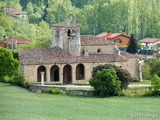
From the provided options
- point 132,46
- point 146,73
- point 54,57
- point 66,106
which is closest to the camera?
point 66,106

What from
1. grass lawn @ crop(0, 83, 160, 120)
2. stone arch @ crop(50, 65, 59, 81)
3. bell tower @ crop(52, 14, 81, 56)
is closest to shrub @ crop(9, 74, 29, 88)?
grass lawn @ crop(0, 83, 160, 120)

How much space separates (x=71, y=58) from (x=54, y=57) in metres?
2.09

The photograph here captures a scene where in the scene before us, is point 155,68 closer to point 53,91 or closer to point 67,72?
point 67,72

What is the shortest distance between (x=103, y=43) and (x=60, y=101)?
19.6 m

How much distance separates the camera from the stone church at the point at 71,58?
250 ft

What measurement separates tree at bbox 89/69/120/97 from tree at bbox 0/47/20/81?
428 inches

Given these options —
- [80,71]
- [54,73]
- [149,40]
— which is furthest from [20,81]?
[149,40]

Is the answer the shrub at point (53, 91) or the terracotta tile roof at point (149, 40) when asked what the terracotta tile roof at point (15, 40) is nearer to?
the terracotta tile roof at point (149, 40)

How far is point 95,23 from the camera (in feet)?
490

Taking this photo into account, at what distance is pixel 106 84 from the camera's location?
65750mm

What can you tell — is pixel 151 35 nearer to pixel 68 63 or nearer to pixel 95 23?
pixel 95 23

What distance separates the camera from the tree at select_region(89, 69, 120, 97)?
65.8m

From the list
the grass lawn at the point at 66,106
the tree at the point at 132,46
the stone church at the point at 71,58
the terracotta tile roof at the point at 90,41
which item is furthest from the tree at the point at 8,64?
the tree at the point at 132,46

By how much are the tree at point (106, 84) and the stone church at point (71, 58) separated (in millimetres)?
10619
